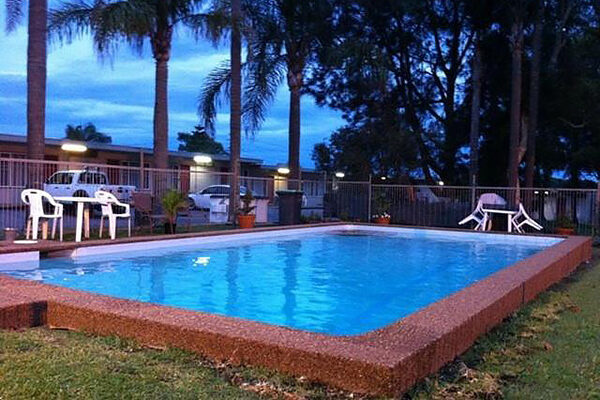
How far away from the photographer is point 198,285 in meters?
7.88

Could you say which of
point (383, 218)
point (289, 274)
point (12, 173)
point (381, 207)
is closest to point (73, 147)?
point (12, 173)

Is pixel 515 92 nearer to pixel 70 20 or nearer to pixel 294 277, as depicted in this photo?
pixel 294 277

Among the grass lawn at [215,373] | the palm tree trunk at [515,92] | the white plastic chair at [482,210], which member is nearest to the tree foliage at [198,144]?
the palm tree trunk at [515,92]

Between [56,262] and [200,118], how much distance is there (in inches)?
405

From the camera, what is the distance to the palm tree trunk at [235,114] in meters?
16.1

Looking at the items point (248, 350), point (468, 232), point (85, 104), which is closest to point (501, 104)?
point (468, 232)

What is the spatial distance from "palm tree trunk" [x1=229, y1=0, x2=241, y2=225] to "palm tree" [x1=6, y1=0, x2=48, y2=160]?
201 inches

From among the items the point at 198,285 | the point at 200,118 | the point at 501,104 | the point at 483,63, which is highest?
the point at 483,63

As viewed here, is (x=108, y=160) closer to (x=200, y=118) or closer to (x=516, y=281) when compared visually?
(x=200, y=118)

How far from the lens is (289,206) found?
54.0ft

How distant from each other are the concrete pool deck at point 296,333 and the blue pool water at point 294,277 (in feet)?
5.88

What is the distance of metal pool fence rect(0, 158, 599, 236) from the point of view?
39.3 feet

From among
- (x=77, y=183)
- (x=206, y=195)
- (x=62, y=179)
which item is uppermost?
(x=62, y=179)

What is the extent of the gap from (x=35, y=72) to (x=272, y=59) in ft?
26.5
